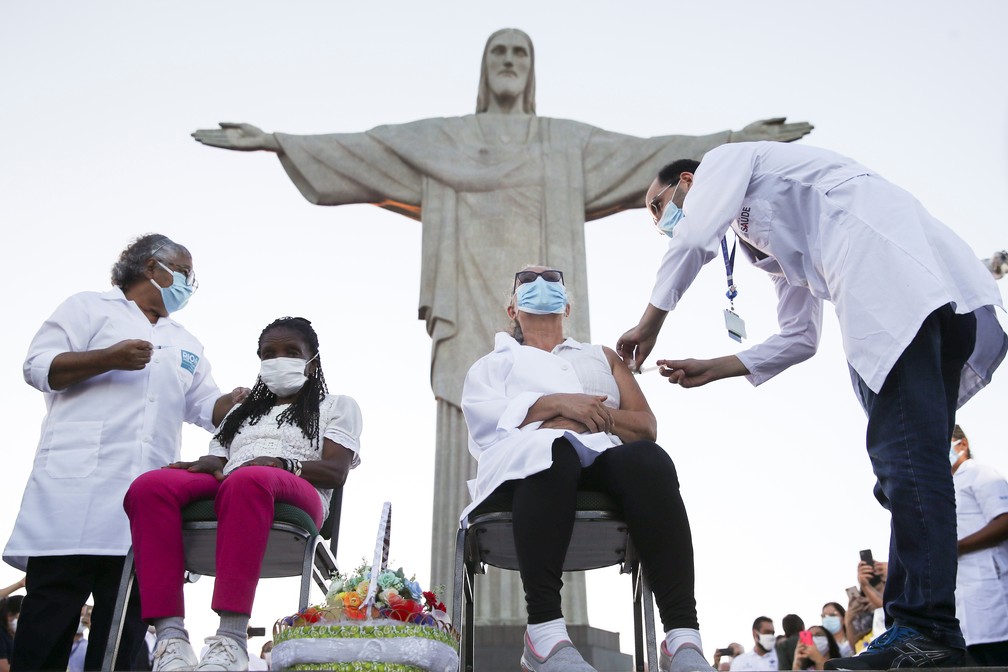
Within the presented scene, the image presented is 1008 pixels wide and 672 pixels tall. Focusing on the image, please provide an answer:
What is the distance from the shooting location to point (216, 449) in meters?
3.65

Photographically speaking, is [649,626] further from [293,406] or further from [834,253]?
[293,406]

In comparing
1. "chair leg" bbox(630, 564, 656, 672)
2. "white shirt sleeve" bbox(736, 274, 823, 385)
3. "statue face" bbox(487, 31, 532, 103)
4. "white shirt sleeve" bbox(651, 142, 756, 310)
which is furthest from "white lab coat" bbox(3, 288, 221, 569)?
"statue face" bbox(487, 31, 532, 103)

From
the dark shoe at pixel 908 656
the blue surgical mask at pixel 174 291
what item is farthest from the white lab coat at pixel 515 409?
the blue surgical mask at pixel 174 291

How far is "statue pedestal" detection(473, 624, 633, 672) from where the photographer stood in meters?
5.50

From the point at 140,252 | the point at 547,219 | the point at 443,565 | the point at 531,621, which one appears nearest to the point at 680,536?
the point at 531,621

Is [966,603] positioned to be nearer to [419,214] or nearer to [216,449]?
[216,449]

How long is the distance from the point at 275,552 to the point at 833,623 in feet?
13.9

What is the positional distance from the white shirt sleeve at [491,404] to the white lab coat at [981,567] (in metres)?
1.98

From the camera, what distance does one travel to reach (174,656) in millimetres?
2803

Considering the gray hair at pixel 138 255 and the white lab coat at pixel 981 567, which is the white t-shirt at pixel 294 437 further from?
the white lab coat at pixel 981 567

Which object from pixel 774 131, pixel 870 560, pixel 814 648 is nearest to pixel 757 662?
pixel 814 648

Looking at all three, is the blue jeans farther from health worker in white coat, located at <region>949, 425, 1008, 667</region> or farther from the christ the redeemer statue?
the christ the redeemer statue

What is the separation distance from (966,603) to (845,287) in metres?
1.94

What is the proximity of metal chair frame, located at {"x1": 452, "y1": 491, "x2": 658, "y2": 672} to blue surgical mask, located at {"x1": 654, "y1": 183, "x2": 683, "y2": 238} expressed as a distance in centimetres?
104
